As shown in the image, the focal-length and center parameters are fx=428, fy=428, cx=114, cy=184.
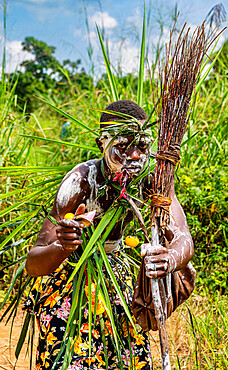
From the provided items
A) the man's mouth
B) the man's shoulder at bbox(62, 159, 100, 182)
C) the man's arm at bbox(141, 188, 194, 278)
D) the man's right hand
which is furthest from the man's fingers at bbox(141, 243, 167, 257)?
the man's shoulder at bbox(62, 159, 100, 182)

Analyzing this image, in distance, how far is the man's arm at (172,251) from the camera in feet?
4.85

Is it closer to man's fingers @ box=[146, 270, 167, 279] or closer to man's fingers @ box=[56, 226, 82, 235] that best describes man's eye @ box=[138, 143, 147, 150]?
man's fingers @ box=[56, 226, 82, 235]

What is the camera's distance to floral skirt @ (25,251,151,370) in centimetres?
181

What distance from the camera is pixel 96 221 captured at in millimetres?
1953

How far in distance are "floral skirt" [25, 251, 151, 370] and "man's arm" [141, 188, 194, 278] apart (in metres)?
0.41

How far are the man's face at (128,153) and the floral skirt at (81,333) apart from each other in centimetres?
52

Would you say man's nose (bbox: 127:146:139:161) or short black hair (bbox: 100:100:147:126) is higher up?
short black hair (bbox: 100:100:147:126)

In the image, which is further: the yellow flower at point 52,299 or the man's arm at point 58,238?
the yellow flower at point 52,299

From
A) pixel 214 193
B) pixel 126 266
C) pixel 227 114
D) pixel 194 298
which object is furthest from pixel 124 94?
pixel 126 266

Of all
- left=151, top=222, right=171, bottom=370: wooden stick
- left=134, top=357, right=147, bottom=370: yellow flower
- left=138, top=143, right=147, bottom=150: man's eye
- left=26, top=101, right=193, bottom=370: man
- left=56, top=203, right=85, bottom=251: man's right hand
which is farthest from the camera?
left=134, top=357, right=147, bottom=370: yellow flower

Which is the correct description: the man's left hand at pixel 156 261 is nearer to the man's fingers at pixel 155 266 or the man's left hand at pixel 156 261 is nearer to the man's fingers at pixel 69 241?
the man's fingers at pixel 155 266

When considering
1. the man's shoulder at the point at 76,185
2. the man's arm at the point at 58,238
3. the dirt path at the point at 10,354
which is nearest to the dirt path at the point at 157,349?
the dirt path at the point at 10,354

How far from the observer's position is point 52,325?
1839 millimetres

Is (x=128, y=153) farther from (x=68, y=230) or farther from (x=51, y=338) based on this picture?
(x=51, y=338)
